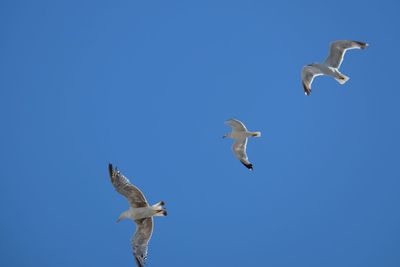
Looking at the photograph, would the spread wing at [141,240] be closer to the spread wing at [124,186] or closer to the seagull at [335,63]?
the spread wing at [124,186]

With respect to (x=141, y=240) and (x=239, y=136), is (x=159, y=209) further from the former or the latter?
(x=239, y=136)

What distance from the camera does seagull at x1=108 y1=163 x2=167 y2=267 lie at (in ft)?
53.8

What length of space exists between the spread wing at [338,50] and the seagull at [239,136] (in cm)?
315

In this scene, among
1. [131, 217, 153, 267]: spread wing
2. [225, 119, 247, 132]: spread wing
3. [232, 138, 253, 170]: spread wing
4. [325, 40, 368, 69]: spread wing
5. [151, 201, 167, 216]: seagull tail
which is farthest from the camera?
[232, 138, 253, 170]: spread wing

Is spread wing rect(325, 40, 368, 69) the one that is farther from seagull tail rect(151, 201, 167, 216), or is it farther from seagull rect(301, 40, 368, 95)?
seagull tail rect(151, 201, 167, 216)

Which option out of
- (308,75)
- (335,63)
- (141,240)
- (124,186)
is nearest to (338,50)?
(335,63)

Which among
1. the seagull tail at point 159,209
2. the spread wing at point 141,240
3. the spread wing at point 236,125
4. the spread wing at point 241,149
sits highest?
the spread wing at point 236,125

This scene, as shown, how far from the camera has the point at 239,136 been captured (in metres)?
21.4

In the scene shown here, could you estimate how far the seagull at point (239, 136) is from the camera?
2100 centimetres

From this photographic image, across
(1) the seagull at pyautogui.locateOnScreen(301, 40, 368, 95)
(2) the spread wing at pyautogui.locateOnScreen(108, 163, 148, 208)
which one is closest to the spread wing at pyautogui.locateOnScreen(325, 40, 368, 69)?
(1) the seagull at pyautogui.locateOnScreen(301, 40, 368, 95)

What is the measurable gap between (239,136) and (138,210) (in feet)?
19.5

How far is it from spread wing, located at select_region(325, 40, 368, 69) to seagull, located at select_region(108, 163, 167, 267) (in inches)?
292

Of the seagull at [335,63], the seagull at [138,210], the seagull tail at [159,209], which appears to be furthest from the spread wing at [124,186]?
the seagull at [335,63]

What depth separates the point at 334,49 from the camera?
20.3 m
